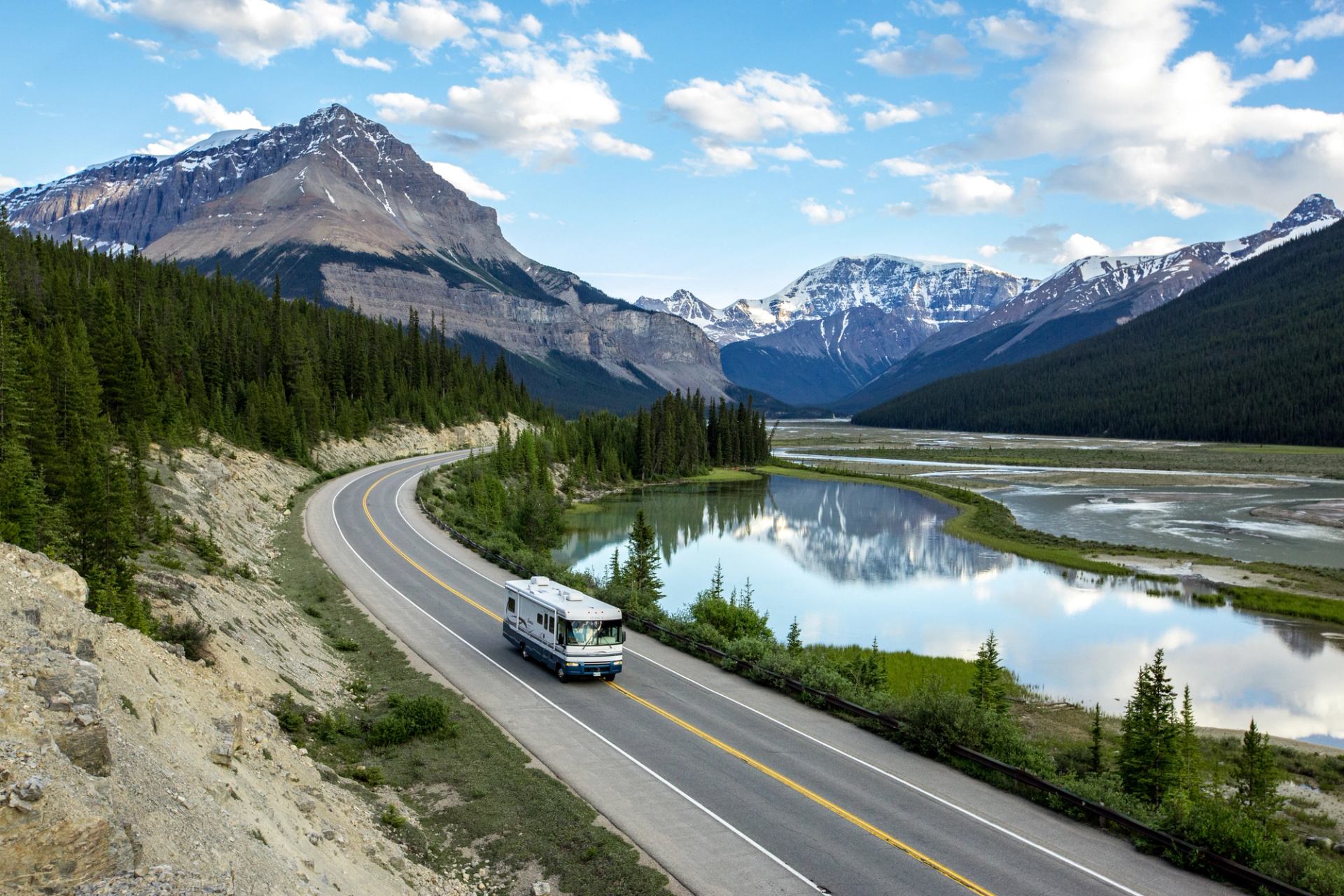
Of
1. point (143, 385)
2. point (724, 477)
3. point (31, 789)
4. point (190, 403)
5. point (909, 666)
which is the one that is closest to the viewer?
point (31, 789)

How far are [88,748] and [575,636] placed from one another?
17.0 meters

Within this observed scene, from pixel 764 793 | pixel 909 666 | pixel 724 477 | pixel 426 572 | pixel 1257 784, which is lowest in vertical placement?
pixel 724 477

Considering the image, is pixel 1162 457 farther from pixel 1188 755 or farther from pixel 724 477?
pixel 1188 755

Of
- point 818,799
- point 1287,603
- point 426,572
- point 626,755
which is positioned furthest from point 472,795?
point 1287,603

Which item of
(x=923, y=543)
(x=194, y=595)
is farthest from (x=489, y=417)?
(x=194, y=595)

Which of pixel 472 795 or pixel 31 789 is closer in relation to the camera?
pixel 31 789

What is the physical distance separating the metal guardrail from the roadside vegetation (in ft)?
0.50

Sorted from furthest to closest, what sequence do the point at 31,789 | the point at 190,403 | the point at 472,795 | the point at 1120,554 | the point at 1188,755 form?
the point at 190,403 < the point at 1120,554 < the point at 1188,755 < the point at 472,795 < the point at 31,789

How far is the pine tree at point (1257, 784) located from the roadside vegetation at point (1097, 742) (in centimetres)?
4

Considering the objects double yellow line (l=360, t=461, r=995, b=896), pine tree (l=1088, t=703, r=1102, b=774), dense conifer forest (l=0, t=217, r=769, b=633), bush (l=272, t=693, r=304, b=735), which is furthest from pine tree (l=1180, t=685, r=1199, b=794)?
dense conifer forest (l=0, t=217, r=769, b=633)

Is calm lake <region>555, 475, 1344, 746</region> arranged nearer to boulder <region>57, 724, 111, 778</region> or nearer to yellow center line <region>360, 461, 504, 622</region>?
yellow center line <region>360, 461, 504, 622</region>

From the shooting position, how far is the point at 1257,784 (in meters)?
19.8

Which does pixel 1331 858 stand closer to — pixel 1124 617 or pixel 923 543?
pixel 1124 617

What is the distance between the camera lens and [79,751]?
29.3ft
